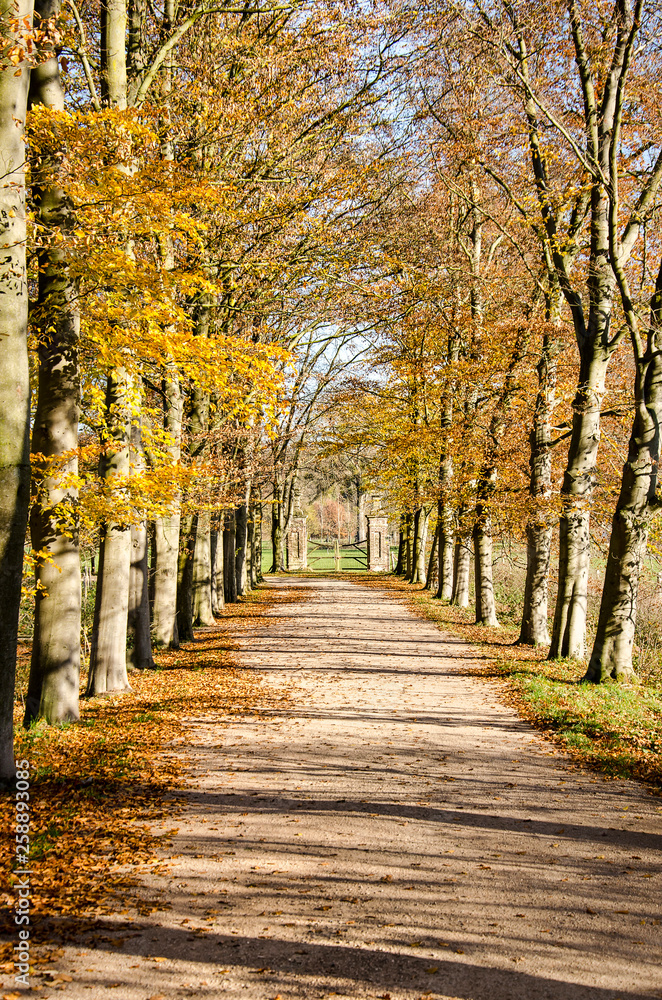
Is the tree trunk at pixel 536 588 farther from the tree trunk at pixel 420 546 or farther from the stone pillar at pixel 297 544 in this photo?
the stone pillar at pixel 297 544

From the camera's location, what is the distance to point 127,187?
780 centimetres

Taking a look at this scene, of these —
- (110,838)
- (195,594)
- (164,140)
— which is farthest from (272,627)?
(110,838)

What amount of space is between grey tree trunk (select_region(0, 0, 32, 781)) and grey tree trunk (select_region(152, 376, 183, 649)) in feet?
23.8

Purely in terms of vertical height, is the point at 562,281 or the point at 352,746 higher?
the point at 562,281

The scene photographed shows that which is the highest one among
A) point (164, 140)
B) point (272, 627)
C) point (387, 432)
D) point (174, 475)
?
point (164, 140)

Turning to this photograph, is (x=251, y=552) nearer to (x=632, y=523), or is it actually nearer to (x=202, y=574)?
(x=202, y=574)

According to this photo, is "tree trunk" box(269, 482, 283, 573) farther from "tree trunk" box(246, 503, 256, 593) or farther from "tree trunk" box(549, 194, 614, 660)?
"tree trunk" box(549, 194, 614, 660)

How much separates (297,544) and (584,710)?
40766 millimetres

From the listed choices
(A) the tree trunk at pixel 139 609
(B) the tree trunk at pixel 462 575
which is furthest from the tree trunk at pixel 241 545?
(A) the tree trunk at pixel 139 609

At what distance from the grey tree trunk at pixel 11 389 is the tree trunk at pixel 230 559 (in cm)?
1644

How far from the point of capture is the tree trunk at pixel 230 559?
77.9ft

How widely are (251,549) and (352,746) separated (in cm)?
→ 2478

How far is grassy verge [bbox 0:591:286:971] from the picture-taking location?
454 cm

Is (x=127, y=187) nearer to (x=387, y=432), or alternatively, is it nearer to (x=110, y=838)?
(x=110, y=838)
